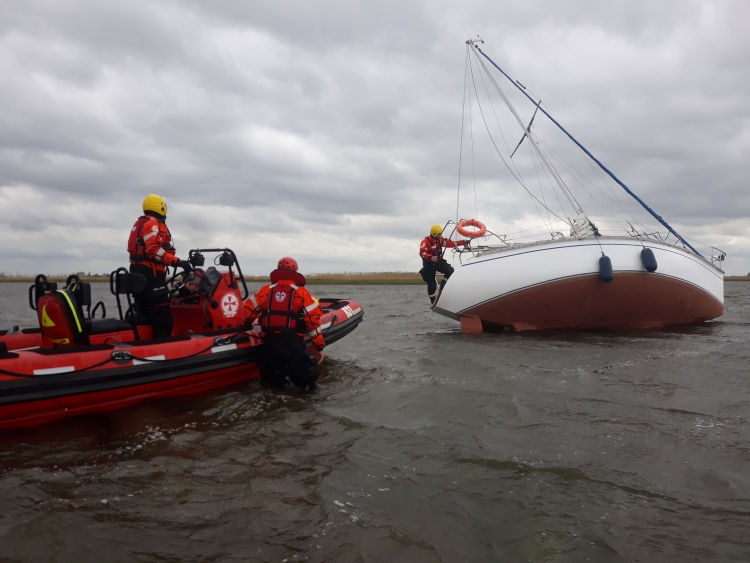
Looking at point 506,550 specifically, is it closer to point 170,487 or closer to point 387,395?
point 170,487

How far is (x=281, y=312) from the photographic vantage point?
533cm

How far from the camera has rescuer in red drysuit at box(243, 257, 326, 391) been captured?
17.0ft

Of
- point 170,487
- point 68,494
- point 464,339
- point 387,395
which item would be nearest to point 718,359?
point 464,339

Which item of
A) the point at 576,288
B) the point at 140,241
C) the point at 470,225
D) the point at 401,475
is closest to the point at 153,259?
the point at 140,241

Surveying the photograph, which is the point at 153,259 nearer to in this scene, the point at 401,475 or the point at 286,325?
the point at 286,325

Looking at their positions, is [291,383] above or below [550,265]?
below

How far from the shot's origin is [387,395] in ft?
16.6

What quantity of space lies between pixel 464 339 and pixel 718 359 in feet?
12.3

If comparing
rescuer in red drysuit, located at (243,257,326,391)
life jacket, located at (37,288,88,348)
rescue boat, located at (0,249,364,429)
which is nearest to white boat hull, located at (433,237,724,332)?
rescuer in red drysuit, located at (243,257,326,391)

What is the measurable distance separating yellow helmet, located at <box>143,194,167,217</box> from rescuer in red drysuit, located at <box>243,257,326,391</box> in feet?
4.49

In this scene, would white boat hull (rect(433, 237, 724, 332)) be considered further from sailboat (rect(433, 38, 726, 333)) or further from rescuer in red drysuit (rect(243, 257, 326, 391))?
rescuer in red drysuit (rect(243, 257, 326, 391))

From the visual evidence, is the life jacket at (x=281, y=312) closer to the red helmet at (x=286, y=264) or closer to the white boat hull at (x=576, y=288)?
the red helmet at (x=286, y=264)

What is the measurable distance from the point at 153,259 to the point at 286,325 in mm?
1535

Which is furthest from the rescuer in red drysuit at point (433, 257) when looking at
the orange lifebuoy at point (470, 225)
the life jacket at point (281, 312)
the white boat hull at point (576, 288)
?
the life jacket at point (281, 312)
